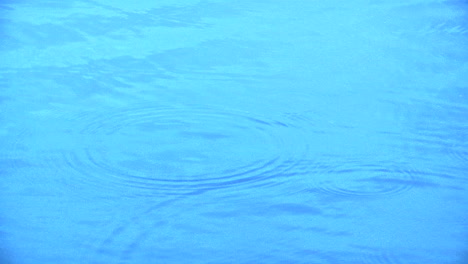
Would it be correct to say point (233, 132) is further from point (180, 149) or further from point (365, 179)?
point (365, 179)

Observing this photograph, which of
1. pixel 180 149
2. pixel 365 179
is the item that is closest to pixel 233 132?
pixel 180 149

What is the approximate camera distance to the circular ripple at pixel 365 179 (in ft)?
4.35

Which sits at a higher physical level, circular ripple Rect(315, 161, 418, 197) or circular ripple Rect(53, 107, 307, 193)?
circular ripple Rect(315, 161, 418, 197)

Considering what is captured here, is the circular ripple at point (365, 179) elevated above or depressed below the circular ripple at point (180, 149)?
above

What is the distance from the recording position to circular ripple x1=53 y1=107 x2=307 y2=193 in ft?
4.43

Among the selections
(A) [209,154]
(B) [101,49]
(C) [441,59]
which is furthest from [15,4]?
(C) [441,59]

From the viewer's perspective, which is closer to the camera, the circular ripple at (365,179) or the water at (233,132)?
the water at (233,132)

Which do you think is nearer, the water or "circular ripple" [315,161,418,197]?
the water

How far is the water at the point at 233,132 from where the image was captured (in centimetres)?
118

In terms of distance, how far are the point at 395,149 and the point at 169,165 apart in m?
0.48

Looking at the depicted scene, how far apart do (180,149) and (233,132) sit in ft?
0.46

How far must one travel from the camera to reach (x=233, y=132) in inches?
60.9

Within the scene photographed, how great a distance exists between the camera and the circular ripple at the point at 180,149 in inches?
53.2

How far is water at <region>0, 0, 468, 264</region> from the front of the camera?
1.18 metres
